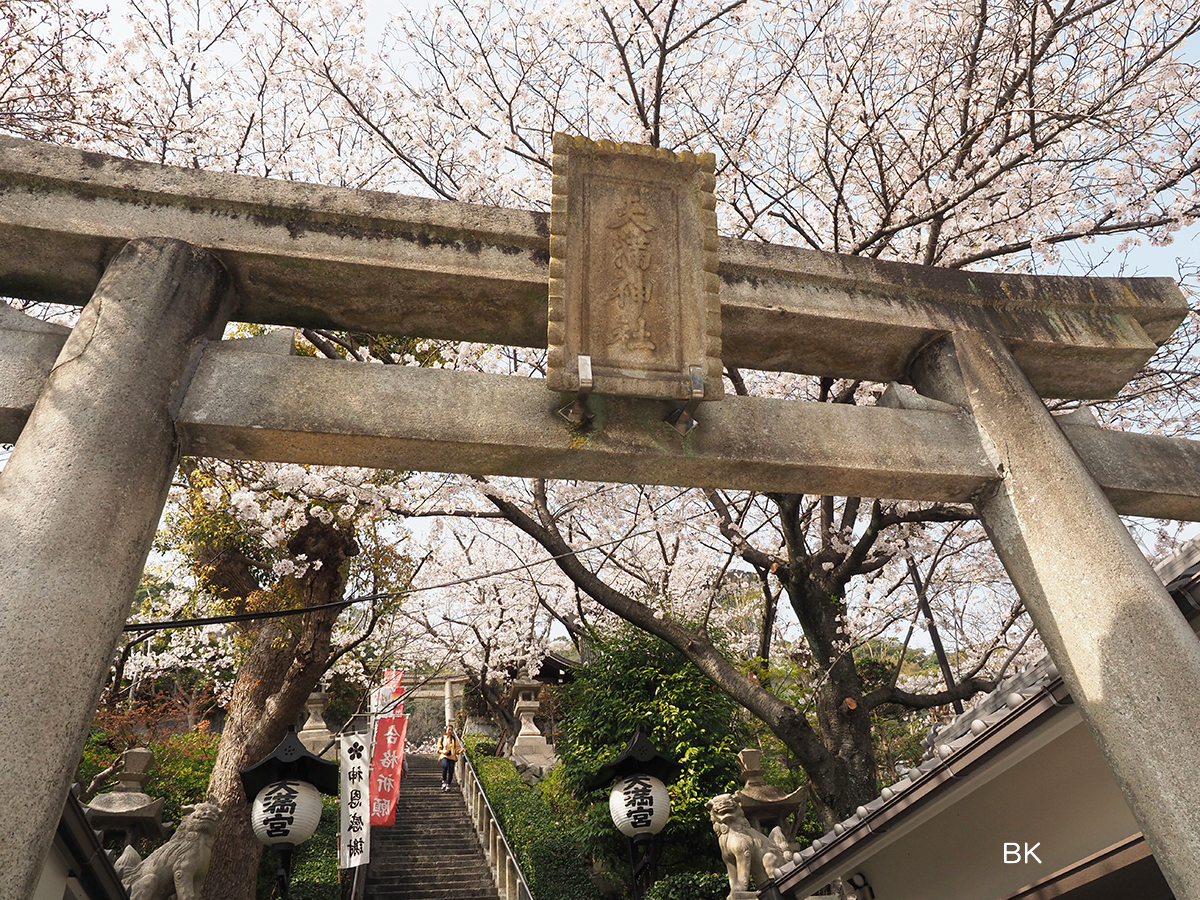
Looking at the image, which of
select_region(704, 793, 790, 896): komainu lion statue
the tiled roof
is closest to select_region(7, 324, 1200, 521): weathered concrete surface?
the tiled roof

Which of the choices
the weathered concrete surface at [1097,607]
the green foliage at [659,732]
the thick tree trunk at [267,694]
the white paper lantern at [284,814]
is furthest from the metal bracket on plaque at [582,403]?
the green foliage at [659,732]

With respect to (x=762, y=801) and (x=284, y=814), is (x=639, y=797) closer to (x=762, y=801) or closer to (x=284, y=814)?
(x=284, y=814)

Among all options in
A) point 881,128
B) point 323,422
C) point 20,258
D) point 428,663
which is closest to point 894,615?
point 881,128

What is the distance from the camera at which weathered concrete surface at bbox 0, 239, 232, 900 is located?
8.05 ft

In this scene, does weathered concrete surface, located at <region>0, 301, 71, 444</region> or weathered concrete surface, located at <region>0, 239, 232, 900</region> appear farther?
weathered concrete surface, located at <region>0, 301, 71, 444</region>

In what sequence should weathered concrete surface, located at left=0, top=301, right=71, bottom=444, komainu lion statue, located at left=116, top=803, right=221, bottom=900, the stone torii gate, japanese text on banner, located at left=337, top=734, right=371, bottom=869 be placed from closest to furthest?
the stone torii gate < weathered concrete surface, located at left=0, top=301, right=71, bottom=444 < komainu lion statue, located at left=116, top=803, right=221, bottom=900 < japanese text on banner, located at left=337, top=734, right=371, bottom=869

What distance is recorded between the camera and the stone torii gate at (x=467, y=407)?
9.25 feet

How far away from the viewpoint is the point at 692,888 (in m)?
11.5

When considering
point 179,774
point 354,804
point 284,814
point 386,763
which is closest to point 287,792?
point 284,814

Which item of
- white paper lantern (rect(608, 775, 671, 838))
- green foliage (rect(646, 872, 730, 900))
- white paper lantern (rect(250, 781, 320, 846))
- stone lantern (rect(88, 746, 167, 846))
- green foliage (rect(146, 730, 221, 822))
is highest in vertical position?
green foliage (rect(146, 730, 221, 822))

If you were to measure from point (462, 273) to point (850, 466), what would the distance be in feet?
7.20

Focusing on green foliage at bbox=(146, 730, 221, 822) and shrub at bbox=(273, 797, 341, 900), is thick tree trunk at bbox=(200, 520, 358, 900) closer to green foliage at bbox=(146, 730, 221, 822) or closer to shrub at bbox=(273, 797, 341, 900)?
shrub at bbox=(273, 797, 341, 900)

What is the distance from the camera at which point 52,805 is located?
2.47 metres

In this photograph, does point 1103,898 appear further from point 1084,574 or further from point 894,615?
point 894,615
